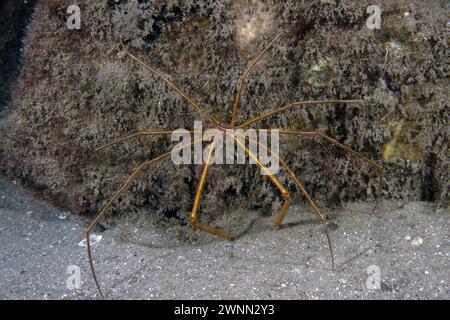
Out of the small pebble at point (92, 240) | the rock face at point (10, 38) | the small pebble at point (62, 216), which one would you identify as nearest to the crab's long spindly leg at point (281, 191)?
the small pebble at point (92, 240)

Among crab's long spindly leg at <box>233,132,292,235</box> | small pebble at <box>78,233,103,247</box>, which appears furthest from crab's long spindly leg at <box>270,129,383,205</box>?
small pebble at <box>78,233,103,247</box>

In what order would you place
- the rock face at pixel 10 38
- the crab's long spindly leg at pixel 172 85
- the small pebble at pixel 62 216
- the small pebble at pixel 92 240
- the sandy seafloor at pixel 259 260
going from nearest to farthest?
1. the sandy seafloor at pixel 259 260
2. the crab's long spindly leg at pixel 172 85
3. the small pebble at pixel 92 240
4. the small pebble at pixel 62 216
5. the rock face at pixel 10 38

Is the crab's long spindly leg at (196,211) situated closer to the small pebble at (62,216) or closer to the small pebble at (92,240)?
the small pebble at (92,240)

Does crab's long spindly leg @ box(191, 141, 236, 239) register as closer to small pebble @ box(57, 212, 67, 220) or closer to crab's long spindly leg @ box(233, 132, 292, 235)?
crab's long spindly leg @ box(233, 132, 292, 235)

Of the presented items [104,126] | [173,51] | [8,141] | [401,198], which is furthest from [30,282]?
[401,198]

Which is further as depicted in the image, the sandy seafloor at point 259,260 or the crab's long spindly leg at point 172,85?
the crab's long spindly leg at point 172,85

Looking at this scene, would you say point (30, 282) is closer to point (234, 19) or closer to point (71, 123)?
point (71, 123)
